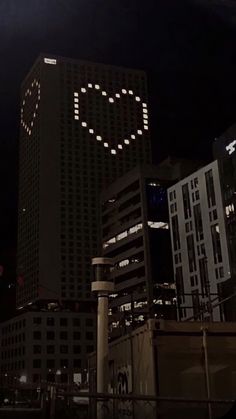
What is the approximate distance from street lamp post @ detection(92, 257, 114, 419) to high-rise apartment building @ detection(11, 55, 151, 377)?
109 meters

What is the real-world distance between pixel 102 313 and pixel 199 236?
201ft

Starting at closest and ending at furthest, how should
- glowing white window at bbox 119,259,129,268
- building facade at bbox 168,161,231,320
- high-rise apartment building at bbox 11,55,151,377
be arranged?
1. building facade at bbox 168,161,231,320
2. glowing white window at bbox 119,259,129,268
3. high-rise apartment building at bbox 11,55,151,377

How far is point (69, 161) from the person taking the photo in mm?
171500

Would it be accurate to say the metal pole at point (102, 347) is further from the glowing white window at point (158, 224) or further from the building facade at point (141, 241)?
the glowing white window at point (158, 224)

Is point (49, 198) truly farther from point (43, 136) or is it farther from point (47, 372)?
point (47, 372)

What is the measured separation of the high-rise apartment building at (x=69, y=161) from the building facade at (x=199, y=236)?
5132 cm

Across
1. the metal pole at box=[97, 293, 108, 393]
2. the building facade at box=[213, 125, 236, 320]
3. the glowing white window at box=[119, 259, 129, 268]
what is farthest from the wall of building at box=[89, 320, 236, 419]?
the glowing white window at box=[119, 259, 129, 268]

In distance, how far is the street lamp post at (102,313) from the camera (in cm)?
2492

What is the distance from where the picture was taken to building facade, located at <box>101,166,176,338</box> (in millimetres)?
106125

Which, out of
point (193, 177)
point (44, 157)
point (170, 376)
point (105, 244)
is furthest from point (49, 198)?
point (170, 376)

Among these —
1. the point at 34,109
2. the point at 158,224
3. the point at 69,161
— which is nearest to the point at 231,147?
the point at 158,224

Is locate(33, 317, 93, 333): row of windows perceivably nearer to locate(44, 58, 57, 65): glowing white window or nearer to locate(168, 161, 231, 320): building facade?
locate(168, 161, 231, 320): building facade

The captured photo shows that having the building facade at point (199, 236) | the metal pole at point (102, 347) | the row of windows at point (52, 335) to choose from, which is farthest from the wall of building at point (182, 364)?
the row of windows at point (52, 335)

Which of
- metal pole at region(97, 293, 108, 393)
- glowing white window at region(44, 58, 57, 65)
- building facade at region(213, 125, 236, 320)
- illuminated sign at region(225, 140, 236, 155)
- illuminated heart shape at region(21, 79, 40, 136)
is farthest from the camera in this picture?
illuminated heart shape at region(21, 79, 40, 136)
